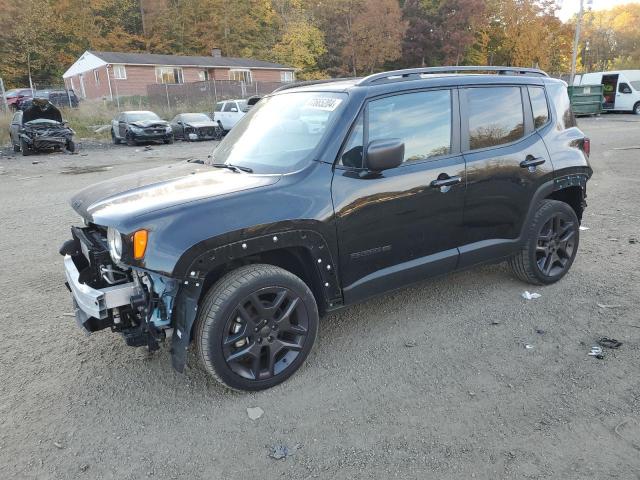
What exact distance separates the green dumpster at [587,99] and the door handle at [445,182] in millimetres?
27596

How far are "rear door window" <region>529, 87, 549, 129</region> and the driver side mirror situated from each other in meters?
1.83

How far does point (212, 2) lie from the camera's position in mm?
53375

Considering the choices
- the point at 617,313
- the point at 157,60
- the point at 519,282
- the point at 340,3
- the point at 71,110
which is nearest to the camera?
the point at 617,313

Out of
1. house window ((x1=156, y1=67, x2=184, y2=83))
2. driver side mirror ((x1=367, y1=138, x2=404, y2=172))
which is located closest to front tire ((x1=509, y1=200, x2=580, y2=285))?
driver side mirror ((x1=367, y1=138, x2=404, y2=172))

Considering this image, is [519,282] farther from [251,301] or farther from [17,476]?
[17,476]

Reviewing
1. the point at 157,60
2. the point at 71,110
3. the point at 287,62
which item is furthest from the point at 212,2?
the point at 71,110

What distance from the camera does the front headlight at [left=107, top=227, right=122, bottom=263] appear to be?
111 inches

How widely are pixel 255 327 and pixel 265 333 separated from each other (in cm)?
9

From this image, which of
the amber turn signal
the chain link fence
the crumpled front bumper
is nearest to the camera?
the amber turn signal

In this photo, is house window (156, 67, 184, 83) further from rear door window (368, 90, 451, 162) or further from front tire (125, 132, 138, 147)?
rear door window (368, 90, 451, 162)

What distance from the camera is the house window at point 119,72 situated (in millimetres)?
42253

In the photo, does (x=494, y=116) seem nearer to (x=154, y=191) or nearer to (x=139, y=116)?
(x=154, y=191)

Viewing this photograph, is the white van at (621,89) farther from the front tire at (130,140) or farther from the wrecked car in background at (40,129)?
the wrecked car in background at (40,129)

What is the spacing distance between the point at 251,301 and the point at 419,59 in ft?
185
